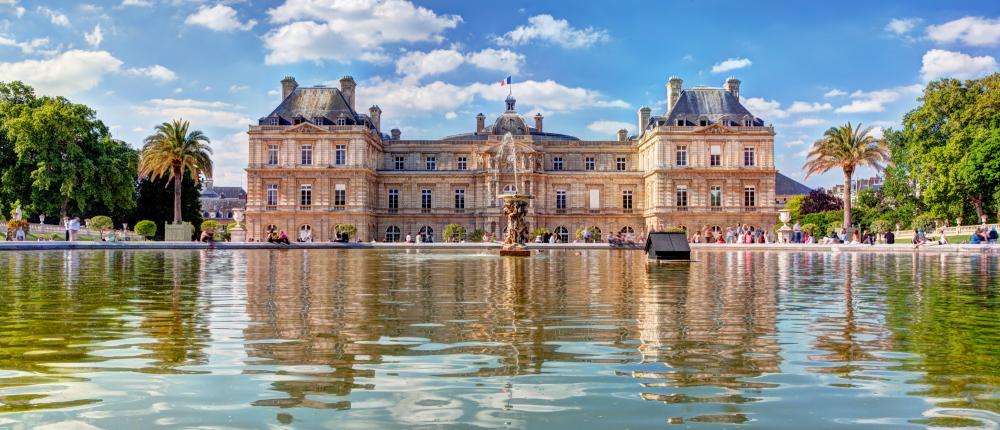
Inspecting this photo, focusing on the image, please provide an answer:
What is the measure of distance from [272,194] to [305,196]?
9.03ft

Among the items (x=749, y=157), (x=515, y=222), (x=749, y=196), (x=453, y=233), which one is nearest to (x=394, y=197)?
(x=453, y=233)

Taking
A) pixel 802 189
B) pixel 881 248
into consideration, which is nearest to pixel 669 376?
pixel 881 248

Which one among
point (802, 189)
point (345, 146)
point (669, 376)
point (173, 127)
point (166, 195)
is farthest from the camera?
point (802, 189)

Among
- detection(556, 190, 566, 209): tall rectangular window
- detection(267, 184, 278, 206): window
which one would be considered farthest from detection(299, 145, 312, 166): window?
detection(556, 190, 566, 209): tall rectangular window

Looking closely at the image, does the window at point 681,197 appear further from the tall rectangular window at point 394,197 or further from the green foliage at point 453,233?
the tall rectangular window at point 394,197

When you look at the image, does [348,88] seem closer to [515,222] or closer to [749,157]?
→ [749,157]

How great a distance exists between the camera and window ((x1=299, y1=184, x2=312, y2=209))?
67812 millimetres

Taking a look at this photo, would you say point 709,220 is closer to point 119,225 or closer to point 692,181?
point 692,181

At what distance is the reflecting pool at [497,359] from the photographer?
480 cm

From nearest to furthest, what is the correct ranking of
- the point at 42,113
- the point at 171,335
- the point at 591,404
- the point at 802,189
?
the point at 591,404 < the point at 171,335 < the point at 42,113 < the point at 802,189

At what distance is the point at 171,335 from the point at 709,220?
63.2 metres

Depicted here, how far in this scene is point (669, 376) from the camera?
231 inches

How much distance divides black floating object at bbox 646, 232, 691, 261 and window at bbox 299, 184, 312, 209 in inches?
1861

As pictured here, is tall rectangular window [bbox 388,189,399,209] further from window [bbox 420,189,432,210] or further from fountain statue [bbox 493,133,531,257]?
fountain statue [bbox 493,133,531,257]
